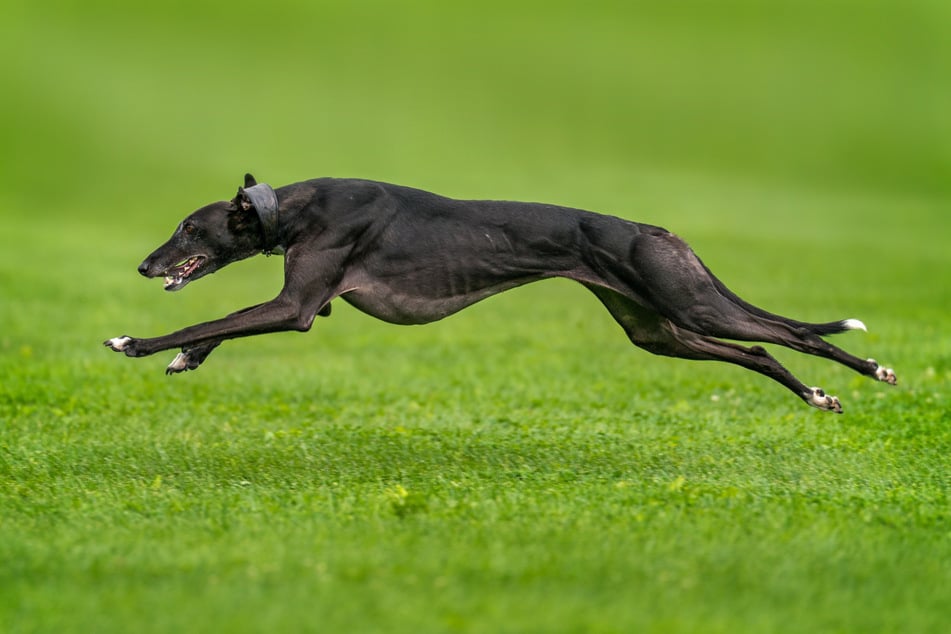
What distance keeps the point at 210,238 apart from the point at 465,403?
4731mm

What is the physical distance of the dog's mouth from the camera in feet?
31.8

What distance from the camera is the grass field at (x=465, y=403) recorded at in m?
7.38

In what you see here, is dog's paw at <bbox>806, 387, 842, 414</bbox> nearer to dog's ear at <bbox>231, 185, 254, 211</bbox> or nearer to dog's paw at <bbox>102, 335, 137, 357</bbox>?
dog's ear at <bbox>231, 185, 254, 211</bbox>

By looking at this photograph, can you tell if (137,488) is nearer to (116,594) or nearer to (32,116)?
(116,594)

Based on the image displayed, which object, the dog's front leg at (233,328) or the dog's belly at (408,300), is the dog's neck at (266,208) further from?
the dog's belly at (408,300)

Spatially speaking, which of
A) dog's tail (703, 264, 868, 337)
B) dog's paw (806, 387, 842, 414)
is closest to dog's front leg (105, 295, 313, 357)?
dog's tail (703, 264, 868, 337)

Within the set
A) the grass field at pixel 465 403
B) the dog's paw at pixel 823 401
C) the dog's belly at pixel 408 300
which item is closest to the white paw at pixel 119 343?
the grass field at pixel 465 403

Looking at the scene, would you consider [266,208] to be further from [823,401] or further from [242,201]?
[823,401]

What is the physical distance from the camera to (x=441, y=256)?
10.1 metres

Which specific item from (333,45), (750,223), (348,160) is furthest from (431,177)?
(333,45)

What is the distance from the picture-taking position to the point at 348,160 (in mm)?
40094

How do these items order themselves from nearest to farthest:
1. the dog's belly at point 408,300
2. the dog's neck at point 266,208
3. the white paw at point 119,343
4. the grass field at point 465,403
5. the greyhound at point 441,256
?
the grass field at point 465,403 → the white paw at point 119,343 → the dog's neck at point 266,208 → the greyhound at point 441,256 → the dog's belly at point 408,300

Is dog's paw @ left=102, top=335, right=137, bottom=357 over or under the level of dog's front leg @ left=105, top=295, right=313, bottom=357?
under

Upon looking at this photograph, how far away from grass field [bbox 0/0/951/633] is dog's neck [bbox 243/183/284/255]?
183 cm
